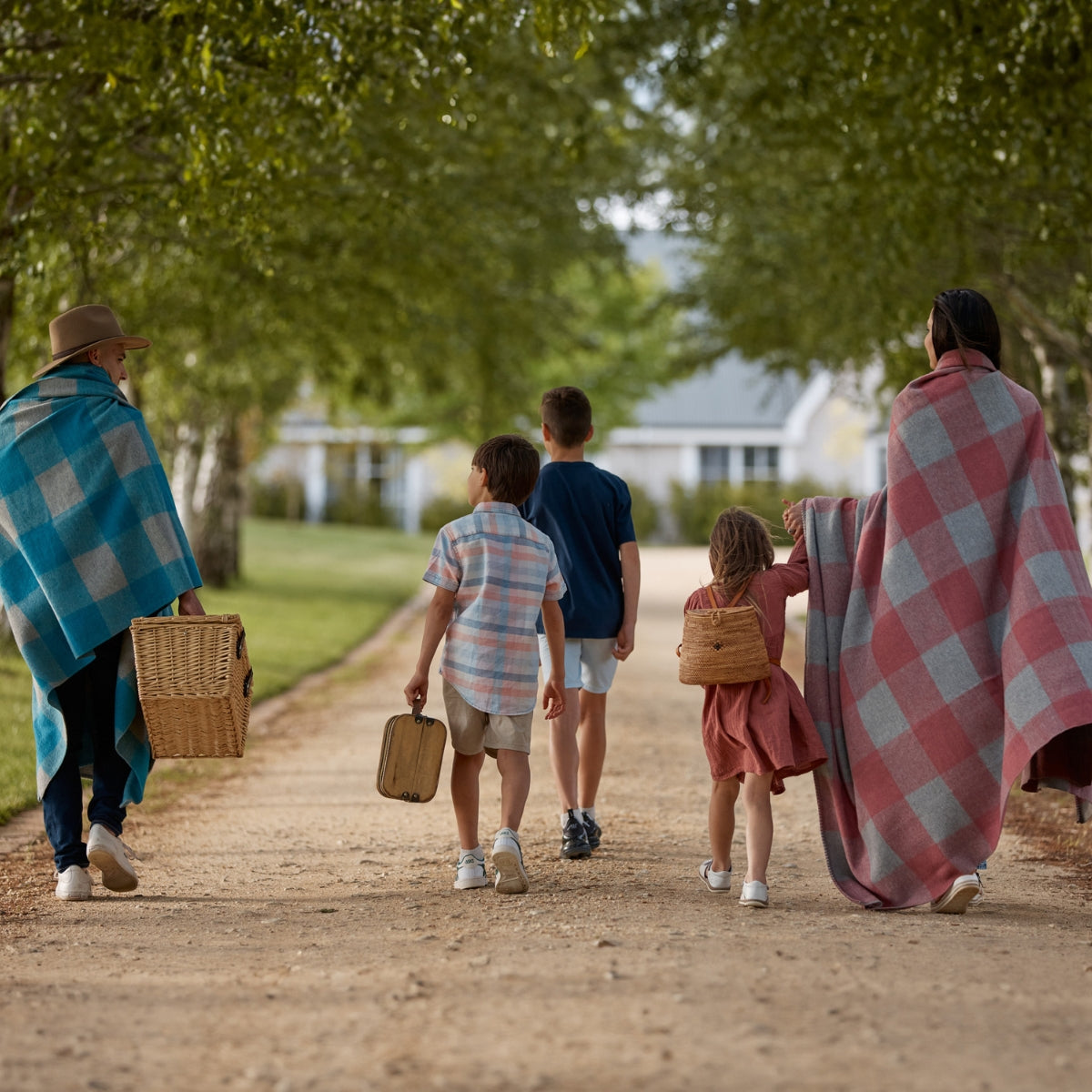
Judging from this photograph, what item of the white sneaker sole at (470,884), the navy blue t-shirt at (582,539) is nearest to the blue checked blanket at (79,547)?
the white sneaker sole at (470,884)

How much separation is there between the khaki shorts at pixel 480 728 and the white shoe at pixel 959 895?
149 cm

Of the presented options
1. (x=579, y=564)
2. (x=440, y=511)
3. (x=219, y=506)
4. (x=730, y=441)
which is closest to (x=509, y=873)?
(x=579, y=564)

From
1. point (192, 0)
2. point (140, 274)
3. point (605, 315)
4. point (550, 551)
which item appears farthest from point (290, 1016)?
point (605, 315)

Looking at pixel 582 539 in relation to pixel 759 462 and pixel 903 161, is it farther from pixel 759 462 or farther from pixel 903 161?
pixel 759 462

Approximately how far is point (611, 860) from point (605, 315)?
2820 cm

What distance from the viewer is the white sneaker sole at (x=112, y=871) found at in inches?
202

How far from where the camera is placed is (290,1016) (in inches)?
144

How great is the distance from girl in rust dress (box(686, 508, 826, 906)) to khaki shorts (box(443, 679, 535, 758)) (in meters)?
0.66

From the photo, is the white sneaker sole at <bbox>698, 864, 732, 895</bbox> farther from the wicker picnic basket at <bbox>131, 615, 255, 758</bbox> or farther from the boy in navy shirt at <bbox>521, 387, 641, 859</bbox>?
the wicker picnic basket at <bbox>131, 615, 255, 758</bbox>

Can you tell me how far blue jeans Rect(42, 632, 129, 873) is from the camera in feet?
17.4

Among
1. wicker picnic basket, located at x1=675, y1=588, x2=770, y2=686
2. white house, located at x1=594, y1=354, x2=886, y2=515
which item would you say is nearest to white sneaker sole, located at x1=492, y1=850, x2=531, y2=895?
wicker picnic basket, located at x1=675, y1=588, x2=770, y2=686

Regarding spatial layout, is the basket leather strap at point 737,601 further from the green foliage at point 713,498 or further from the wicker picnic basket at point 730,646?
the green foliage at point 713,498

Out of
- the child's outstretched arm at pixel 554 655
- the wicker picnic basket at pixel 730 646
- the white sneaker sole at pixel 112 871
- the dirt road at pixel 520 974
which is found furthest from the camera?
the child's outstretched arm at pixel 554 655

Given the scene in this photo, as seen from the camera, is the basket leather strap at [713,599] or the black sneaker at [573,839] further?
the black sneaker at [573,839]
